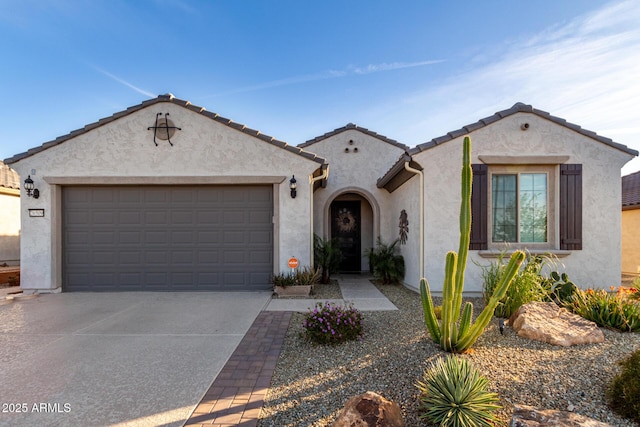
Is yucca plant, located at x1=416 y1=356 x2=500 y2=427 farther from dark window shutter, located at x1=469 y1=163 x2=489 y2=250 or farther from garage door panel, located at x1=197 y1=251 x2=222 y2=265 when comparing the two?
garage door panel, located at x1=197 y1=251 x2=222 y2=265

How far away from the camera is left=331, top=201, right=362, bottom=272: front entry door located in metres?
11.1

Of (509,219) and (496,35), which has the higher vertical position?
(496,35)


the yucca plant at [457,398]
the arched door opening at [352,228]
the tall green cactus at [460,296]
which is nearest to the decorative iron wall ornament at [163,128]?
the arched door opening at [352,228]

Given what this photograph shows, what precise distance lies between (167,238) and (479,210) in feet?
25.3

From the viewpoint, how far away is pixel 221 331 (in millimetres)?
4926

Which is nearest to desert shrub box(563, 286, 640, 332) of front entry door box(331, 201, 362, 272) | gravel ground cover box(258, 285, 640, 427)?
gravel ground cover box(258, 285, 640, 427)

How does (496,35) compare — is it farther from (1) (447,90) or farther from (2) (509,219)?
(2) (509,219)

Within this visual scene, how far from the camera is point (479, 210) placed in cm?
689

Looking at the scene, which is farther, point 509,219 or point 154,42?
point 154,42

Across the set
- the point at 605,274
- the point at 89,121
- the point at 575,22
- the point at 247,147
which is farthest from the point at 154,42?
the point at 605,274

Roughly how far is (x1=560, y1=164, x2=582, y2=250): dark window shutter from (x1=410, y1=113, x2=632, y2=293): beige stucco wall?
178 millimetres

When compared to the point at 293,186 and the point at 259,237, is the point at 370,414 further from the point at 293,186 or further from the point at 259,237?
the point at 259,237

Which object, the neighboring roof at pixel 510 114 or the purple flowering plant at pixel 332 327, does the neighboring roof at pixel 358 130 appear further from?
the purple flowering plant at pixel 332 327

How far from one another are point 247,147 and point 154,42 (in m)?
4.48
